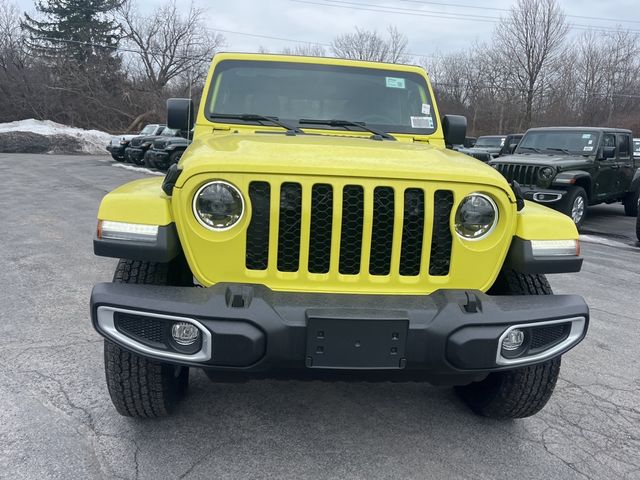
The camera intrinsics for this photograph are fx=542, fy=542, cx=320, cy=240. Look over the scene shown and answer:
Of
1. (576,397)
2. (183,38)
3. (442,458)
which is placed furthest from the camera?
(183,38)

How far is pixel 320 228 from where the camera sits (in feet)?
7.36

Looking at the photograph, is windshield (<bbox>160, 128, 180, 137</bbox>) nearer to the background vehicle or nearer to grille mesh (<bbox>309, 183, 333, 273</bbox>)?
the background vehicle

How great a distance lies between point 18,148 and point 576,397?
2841 cm

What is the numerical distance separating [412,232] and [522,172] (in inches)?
328

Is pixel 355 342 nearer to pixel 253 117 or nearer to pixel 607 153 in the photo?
pixel 253 117

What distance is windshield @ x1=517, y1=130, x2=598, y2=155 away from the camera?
10391 mm

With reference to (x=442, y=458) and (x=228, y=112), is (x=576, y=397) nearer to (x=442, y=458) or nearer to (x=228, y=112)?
(x=442, y=458)

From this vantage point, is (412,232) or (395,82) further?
(395,82)

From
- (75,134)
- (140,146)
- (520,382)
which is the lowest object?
(75,134)

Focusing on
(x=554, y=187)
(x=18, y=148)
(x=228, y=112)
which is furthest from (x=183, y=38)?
(x=228, y=112)

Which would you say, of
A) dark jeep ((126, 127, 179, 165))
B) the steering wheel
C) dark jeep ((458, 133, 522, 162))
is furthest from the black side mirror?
dark jeep ((126, 127, 179, 165))

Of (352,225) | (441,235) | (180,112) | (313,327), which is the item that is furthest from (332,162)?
(180,112)

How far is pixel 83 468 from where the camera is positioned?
234 cm

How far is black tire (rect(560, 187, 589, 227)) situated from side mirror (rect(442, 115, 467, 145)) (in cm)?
615
